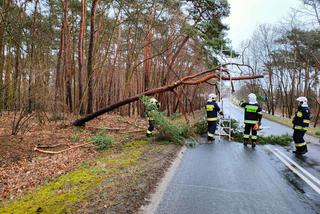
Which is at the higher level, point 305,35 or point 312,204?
point 305,35

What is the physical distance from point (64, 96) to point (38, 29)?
418cm

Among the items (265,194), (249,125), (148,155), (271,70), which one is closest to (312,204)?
(265,194)

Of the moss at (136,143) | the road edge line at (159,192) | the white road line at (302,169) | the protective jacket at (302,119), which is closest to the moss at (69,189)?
the road edge line at (159,192)

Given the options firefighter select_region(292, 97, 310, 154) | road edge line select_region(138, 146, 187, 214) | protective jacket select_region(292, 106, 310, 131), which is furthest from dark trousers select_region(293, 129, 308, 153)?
road edge line select_region(138, 146, 187, 214)

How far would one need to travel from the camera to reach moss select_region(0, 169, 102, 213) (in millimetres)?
4426

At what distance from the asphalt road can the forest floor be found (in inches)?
21.8

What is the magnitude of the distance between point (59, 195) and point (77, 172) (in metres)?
1.58

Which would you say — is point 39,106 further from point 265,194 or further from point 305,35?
point 305,35

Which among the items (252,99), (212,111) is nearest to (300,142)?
(252,99)

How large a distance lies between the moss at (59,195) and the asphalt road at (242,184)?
4.70 feet

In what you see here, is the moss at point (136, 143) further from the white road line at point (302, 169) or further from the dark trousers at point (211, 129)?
the white road line at point (302, 169)

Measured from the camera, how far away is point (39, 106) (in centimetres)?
1068

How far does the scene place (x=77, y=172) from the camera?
21.4ft

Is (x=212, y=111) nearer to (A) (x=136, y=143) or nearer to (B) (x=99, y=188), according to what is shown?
(A) (x=136, y=143)
